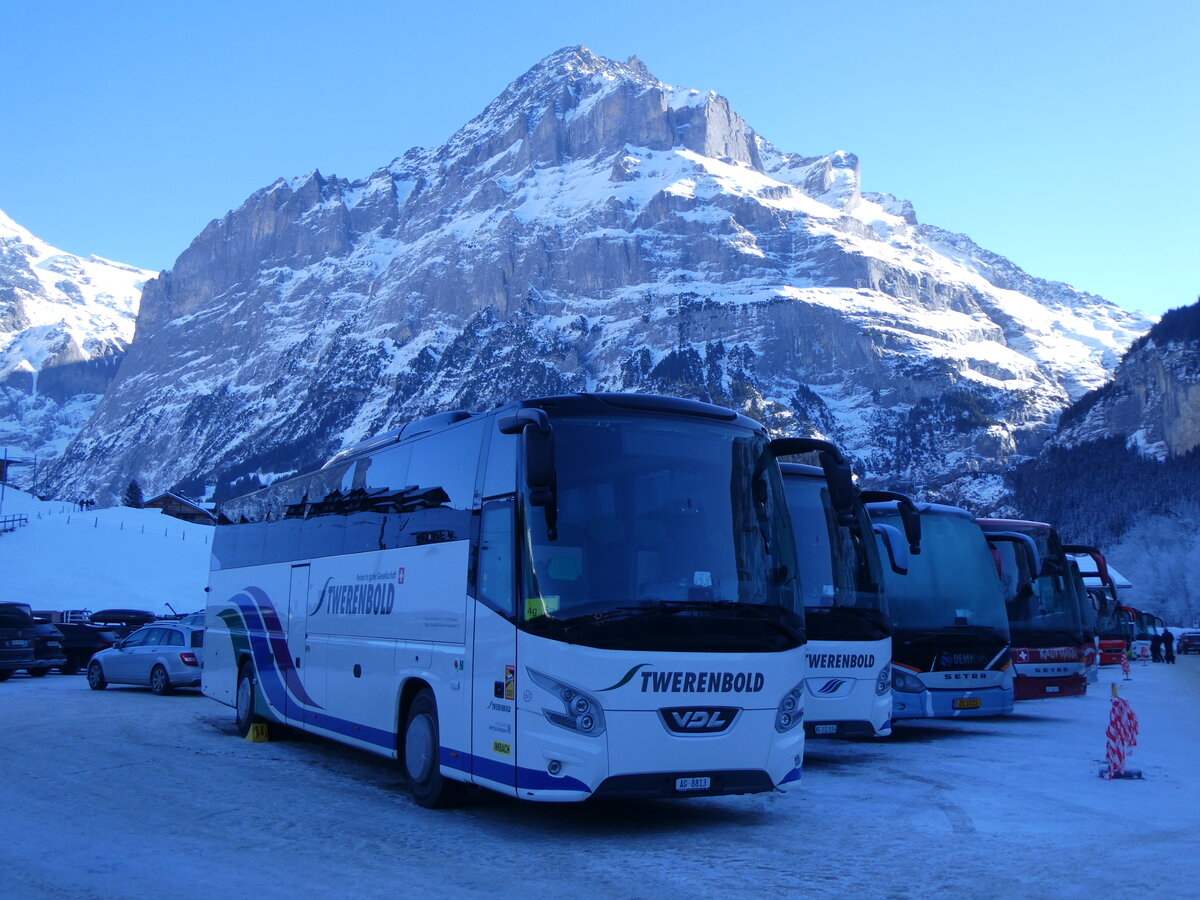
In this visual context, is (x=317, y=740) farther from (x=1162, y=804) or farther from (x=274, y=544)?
(x=1162, y=804)

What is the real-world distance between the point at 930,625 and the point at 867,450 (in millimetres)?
182842

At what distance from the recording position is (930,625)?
48.3ft

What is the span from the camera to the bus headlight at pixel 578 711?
24.8ft

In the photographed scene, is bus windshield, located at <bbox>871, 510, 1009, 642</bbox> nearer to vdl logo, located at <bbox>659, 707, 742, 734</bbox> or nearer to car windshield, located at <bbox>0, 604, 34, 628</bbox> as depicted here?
vdl logo, located at <bbox>659, 707, 742, 734</bbox>

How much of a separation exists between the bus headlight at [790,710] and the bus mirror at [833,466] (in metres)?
1.47

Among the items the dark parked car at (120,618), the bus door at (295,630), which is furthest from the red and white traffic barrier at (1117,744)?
the dark parked car at (120,618)

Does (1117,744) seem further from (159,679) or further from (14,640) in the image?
(14,640)

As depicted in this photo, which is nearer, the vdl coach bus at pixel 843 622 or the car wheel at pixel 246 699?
the vdl coach bus at pixel 843 622

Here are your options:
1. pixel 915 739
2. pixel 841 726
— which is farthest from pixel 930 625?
pixel 841 726

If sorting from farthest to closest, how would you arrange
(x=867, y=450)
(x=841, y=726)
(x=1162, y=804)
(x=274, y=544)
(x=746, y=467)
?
(x=867, y=450), (x=274, y=544), (x=841, y=726), (x=1162, y=804), (x=746, y=467)

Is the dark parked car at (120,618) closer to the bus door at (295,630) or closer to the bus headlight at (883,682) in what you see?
the bus door at (295,630)

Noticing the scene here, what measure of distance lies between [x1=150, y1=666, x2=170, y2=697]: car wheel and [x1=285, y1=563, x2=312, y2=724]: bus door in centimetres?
914

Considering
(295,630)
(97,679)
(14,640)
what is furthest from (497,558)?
(14,640)

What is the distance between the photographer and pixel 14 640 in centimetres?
2266
